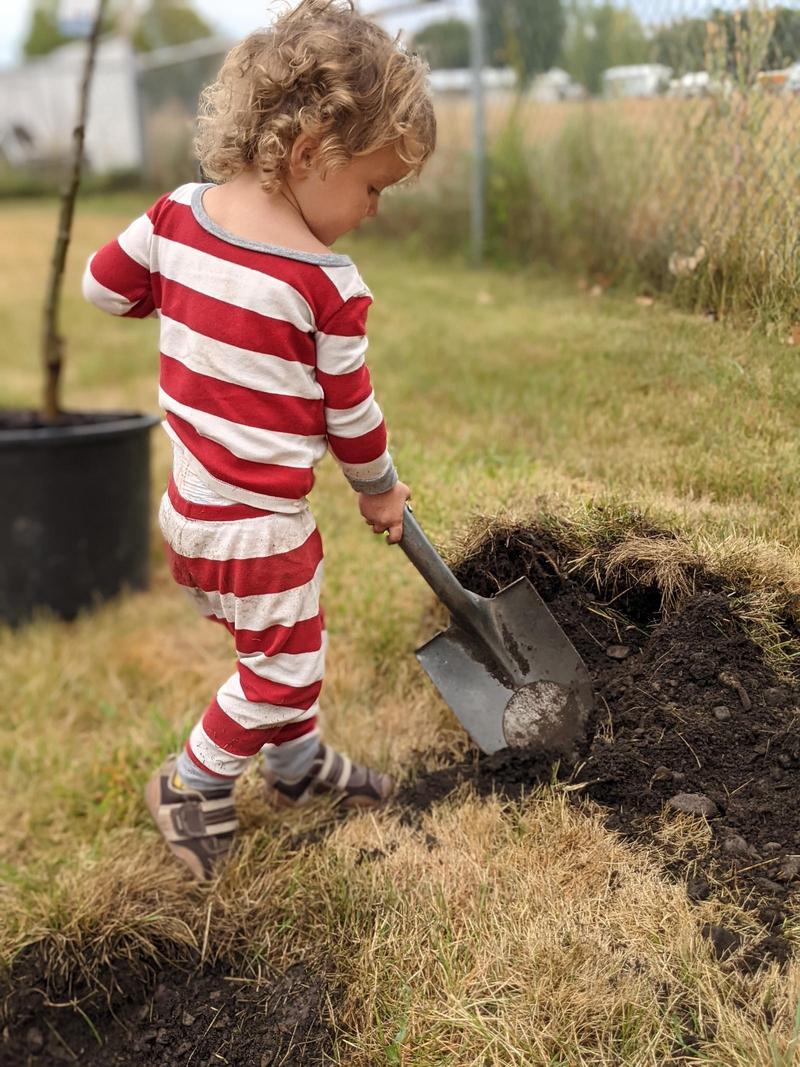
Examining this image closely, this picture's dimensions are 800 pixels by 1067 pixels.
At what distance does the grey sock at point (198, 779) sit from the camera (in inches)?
82.7

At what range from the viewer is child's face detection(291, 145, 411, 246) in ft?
5.63

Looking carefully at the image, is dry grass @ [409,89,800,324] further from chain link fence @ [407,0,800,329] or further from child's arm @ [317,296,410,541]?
child's arm @ [317,296,410,541]

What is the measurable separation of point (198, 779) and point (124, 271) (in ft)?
3.31

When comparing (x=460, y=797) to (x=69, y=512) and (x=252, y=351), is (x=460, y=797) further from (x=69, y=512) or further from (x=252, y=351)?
(x=69, y=512)

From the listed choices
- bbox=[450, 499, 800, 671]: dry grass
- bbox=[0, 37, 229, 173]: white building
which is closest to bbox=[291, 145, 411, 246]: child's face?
bbox=[450, 499, 800, 671]: dry grass

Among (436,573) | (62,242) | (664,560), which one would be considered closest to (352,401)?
(436,573)

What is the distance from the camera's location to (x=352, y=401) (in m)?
1.76

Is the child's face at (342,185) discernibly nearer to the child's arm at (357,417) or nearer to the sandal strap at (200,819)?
the child's arm at (357,417)

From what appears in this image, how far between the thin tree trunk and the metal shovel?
1.67 metres


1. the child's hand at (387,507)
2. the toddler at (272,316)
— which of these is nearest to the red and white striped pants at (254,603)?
the toddler at (272,316)

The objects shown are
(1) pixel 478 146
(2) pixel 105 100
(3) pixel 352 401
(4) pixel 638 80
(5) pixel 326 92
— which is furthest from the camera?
(2) pixel 105 100

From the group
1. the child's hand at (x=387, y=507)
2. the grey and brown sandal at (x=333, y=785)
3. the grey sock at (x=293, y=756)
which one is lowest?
the grey and brown sandal at (x=333, y=785)

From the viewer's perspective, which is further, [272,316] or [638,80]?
[638,80]

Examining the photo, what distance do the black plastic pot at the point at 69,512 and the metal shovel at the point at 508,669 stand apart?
5.22 ft
